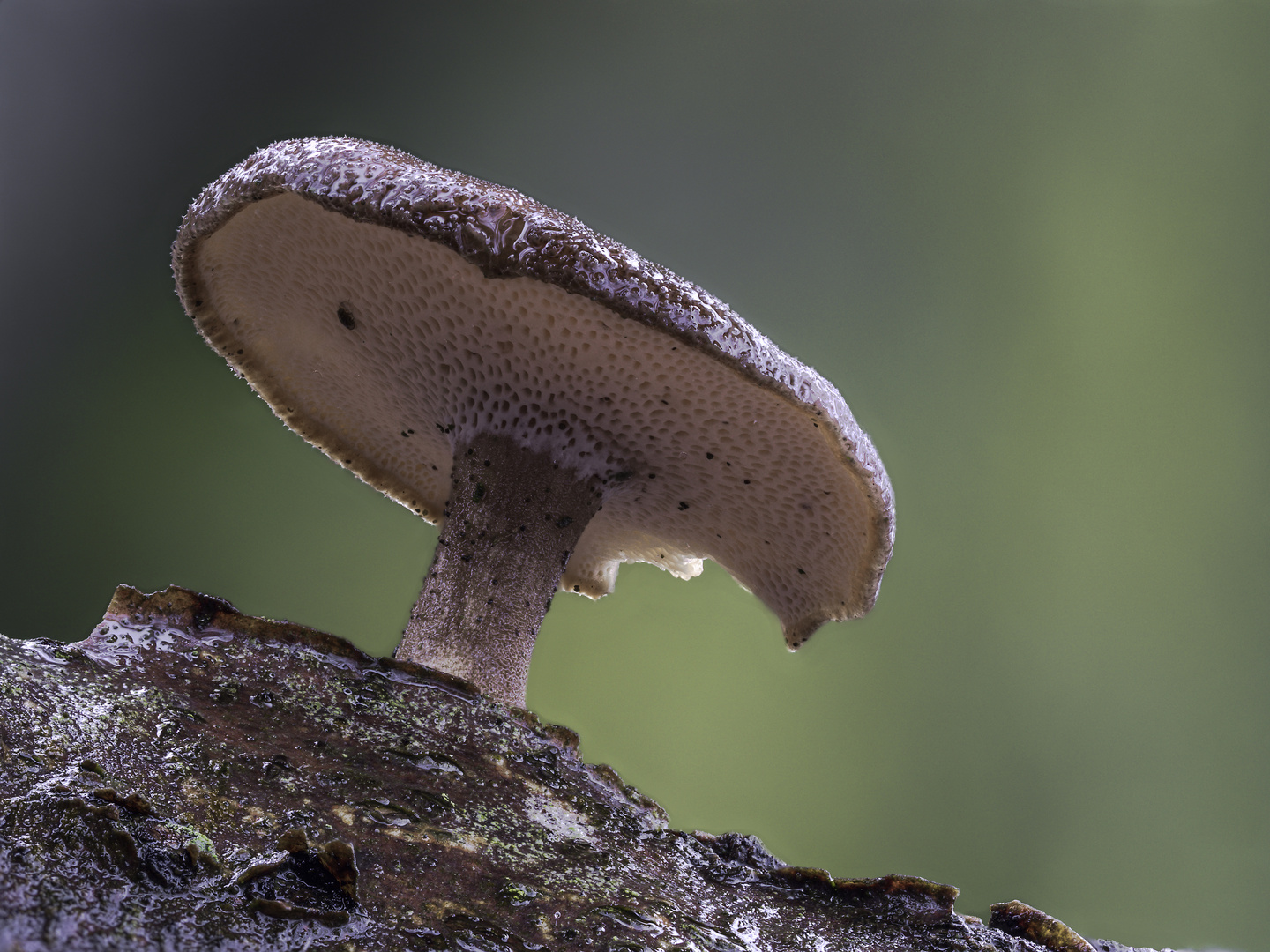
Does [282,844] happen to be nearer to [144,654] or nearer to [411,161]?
[144,654]

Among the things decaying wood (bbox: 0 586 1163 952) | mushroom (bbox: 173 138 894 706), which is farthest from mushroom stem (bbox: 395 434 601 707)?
decaying wood (bbox: 0 586 1163 952)

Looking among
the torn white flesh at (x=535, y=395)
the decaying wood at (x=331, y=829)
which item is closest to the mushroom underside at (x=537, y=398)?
the torn white flesh at (x=535, y=395)

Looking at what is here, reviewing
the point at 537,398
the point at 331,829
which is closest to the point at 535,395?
the point at 537,398

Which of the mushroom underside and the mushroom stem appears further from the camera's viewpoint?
the mushroom stem

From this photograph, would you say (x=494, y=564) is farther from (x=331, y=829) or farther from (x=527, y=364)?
(x=331, y=829)

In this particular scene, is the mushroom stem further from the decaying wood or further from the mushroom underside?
the decaying wood

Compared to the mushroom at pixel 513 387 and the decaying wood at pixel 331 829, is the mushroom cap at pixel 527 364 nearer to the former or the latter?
the mushroom at pixel 513 387

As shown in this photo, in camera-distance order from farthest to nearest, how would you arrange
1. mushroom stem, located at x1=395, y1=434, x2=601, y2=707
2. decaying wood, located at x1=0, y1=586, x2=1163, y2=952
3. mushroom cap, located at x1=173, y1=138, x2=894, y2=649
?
mushroom stem, located at x1=395, y1=434, x2=601, y2=707
mushroom cap, located at x1=173, y1=138, x2=894, y2=649
decaying wood, located at x1=0, y1=586, x2=1163, y2=952

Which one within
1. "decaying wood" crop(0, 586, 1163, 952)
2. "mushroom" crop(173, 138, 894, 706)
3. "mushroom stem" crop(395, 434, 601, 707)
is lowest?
"decaying wood" crop(0, 586, 1163, 952)
